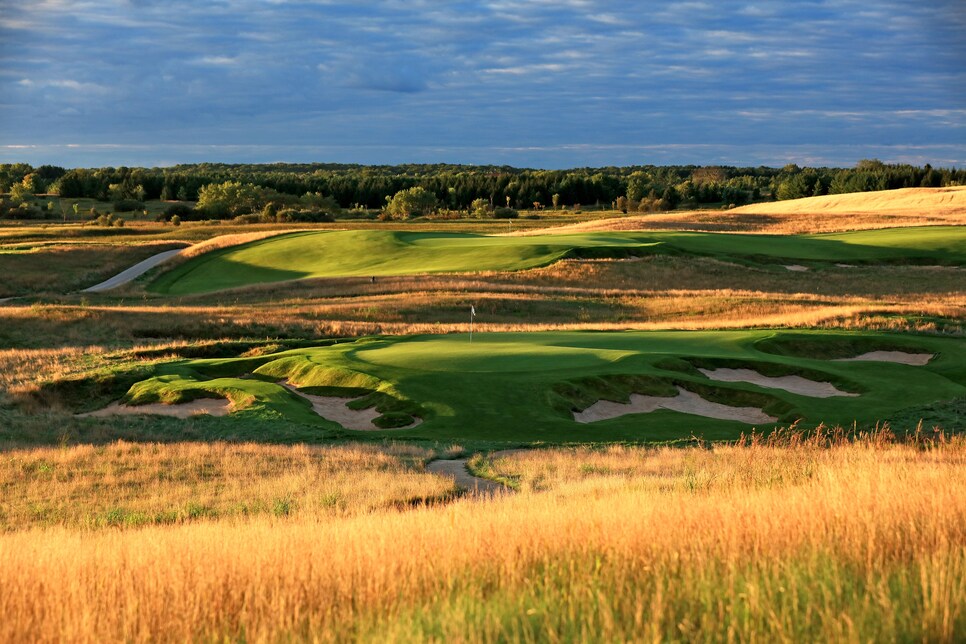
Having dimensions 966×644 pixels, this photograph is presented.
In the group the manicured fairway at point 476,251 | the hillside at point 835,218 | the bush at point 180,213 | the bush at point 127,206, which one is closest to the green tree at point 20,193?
the bush at point 127,206

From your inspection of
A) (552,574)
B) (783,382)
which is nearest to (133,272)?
(783,382)

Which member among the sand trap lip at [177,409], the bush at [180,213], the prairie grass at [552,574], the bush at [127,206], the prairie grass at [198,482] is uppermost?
the bush at [127,206]

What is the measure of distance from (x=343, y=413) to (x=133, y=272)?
50315mm

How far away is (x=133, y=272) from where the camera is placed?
68000 millimetres

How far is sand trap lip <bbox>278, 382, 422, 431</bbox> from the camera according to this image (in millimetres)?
21922

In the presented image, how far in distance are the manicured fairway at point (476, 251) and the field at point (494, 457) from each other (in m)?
1.36

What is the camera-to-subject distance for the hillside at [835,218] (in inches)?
3233

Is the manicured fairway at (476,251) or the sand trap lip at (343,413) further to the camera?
the manicured fairway at (476,251)

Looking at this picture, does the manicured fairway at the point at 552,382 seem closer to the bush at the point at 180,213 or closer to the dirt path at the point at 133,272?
the dirt path at the point at 133,272

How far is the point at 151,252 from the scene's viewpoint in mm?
77625

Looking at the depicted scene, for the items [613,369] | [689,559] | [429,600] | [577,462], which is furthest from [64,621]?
[613,369]

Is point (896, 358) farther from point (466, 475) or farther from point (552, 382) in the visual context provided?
point (466, 475)

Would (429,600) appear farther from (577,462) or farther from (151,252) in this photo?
(151,252)

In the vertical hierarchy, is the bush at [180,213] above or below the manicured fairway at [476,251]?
above
